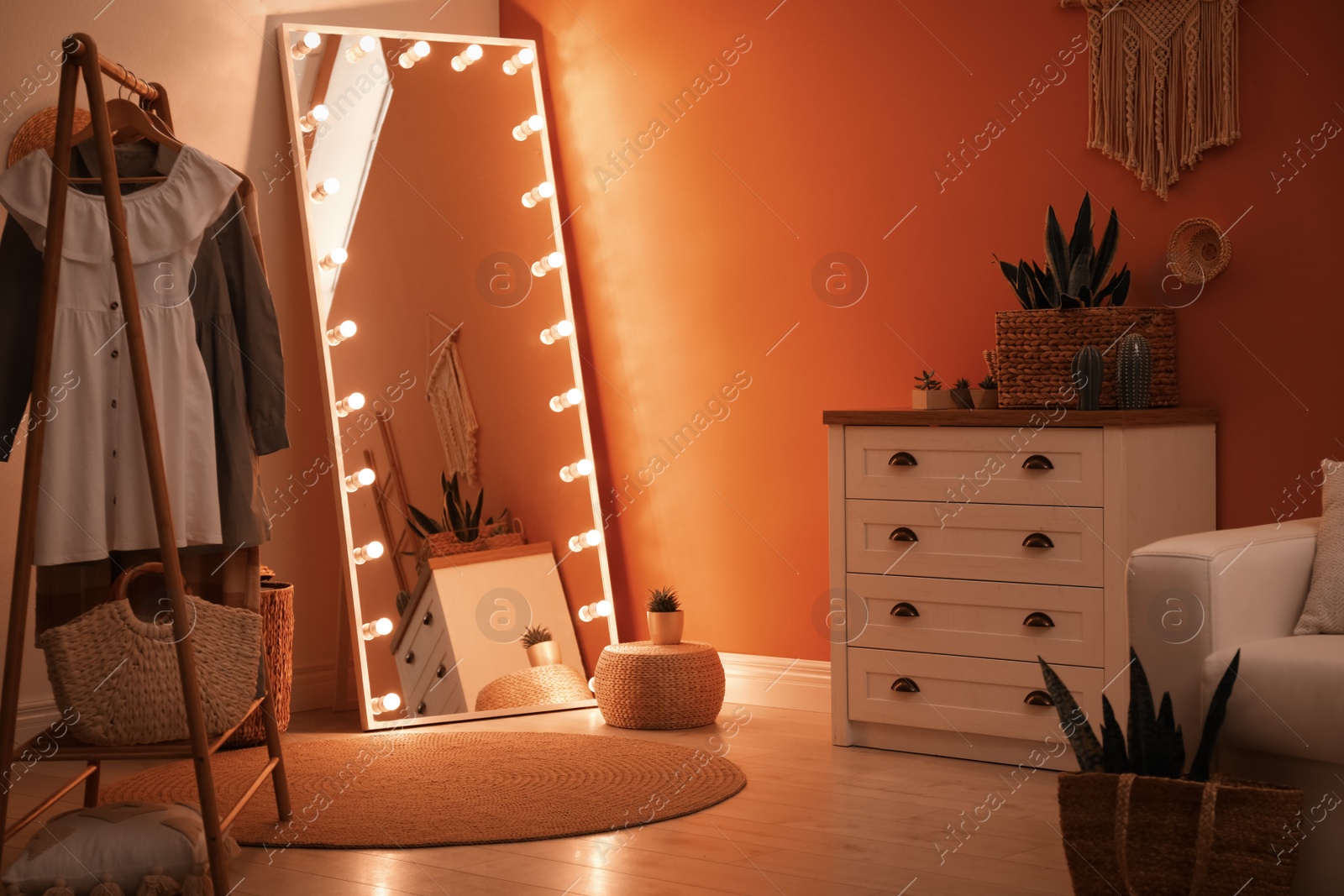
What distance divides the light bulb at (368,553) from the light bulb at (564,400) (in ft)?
2.32

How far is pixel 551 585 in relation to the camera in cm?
423

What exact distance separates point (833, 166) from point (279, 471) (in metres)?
1.83

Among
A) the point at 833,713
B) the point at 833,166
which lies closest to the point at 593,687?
the point at 833,713

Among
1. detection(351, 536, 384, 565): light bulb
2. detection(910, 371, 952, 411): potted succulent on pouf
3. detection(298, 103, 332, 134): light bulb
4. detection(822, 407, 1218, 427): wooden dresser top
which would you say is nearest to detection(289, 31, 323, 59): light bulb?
detection(298, 103, 332, 134): light bulb

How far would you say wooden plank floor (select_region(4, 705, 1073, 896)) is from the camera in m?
2.37

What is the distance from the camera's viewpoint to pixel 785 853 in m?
2.55

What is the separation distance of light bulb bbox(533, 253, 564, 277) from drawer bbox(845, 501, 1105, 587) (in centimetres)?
142

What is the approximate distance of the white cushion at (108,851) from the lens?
2279 mm

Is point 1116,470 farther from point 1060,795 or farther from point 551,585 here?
point 551,585

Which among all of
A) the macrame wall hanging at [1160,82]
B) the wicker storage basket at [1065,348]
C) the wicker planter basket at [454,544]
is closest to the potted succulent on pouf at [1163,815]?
the wicker storage basket at [1065,348]

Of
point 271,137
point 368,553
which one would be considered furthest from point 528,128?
point 368,553

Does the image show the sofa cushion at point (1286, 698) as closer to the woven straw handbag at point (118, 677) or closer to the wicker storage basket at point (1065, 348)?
the wicker storage basket at point (1065, 348)

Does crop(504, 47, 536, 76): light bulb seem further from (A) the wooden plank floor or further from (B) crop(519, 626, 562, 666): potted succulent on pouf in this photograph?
(A) the wooden plank floor

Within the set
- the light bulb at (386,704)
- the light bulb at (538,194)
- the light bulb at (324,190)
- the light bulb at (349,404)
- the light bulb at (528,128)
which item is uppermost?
the light bulb at (528,128)
